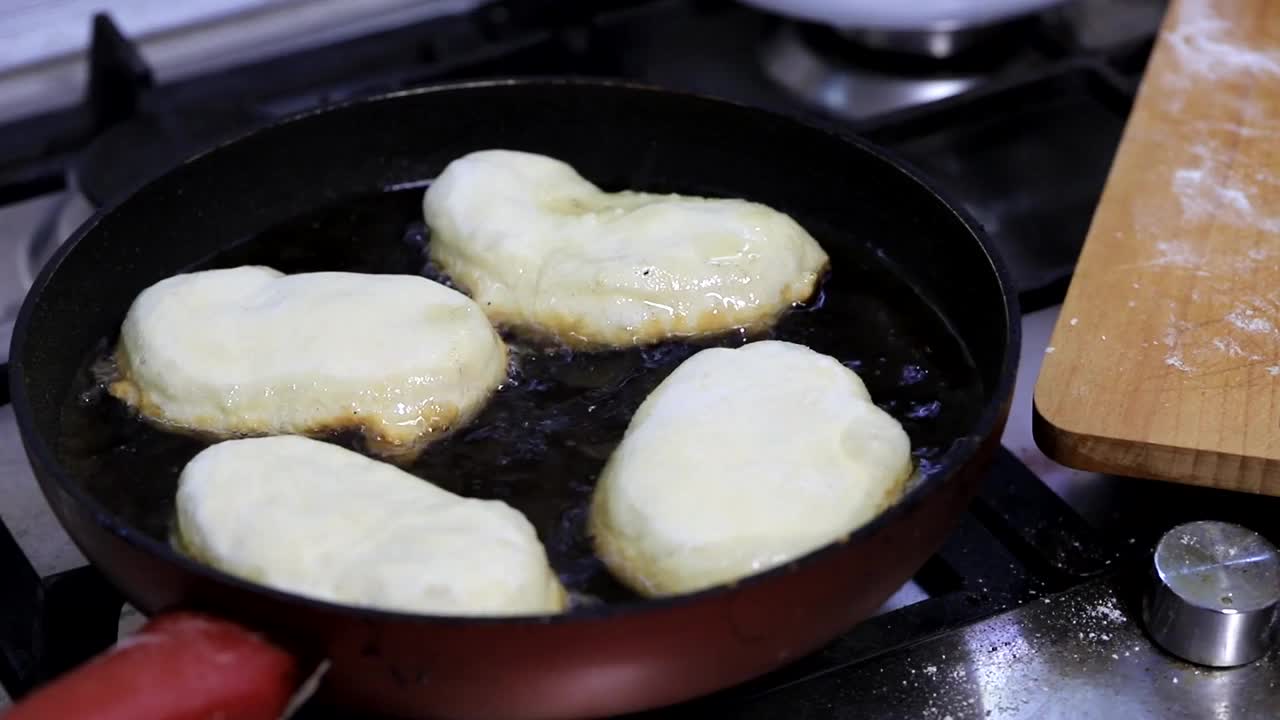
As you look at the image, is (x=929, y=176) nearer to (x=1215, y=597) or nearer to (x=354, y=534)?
(x=1215, y=597)

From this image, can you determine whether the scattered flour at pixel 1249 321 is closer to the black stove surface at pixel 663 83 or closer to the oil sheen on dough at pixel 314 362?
→ the black stove surface at pixel 663 83

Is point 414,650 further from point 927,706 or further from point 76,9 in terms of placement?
point 76,9

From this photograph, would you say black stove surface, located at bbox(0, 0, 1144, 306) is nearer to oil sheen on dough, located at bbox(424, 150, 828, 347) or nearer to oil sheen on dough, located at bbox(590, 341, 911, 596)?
oil sheen on dough, located at bbox(424, 150, 828, 347)

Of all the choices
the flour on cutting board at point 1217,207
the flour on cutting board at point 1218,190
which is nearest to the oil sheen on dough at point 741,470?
the flour on cutting board at point 1217,207

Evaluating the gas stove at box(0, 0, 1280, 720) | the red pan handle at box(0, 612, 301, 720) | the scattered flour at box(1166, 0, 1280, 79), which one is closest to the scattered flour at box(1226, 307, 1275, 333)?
the gas stove at box(0, 0, 1280, 720)

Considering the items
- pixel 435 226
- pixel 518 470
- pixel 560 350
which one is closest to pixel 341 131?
pixel 435 226

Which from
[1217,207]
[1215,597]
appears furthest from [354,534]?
[1217,207]
